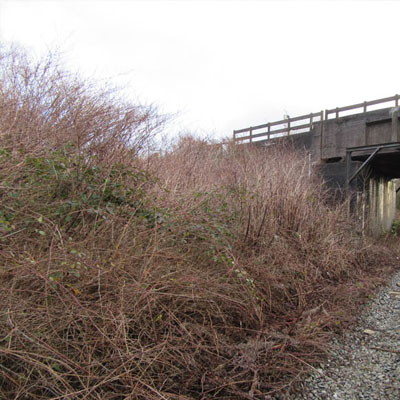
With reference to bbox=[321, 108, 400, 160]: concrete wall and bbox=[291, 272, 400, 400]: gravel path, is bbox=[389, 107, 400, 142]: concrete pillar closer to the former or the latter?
bbox=[321, 108, 400, 160]: concrete wall

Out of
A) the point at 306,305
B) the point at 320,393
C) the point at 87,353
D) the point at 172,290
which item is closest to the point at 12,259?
the point at 87,353

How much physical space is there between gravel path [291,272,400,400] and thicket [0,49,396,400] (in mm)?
174

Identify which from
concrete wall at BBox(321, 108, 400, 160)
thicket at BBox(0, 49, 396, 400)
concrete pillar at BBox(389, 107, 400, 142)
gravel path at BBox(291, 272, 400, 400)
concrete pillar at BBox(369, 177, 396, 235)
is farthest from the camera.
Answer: concrete pillar at BBox(369, 177, 396, 235)

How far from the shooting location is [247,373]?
2.36m

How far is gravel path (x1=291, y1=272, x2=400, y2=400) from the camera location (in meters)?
2.29

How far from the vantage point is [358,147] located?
34.2ft

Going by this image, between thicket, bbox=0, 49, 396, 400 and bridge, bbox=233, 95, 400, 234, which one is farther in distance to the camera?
bridge, bbox=233, 95, 400, 234

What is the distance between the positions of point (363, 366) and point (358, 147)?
31.0 feet

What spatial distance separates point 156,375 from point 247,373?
756 millimetres

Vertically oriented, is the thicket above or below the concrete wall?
below

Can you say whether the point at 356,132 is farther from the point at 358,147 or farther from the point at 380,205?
the point at 380,205

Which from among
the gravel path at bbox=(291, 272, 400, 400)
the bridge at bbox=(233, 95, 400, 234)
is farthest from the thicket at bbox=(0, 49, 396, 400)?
the bridge at bbox=(233, 95, 400, 234)

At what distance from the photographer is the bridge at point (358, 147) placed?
10.0 m

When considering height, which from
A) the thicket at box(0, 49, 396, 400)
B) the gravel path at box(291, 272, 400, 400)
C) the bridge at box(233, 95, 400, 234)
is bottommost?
the gravel path at box(291, 272, 400, 400)
